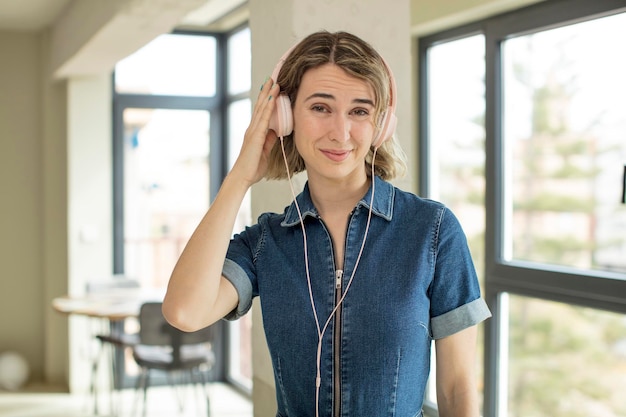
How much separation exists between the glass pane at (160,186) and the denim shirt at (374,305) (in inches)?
212

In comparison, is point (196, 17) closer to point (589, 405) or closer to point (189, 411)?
point (189, 411)

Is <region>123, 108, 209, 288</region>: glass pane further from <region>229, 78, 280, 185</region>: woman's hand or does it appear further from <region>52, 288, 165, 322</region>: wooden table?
<region>229, 78, 280, 185</region>: woman's hand

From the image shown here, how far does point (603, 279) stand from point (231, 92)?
417 centimetres

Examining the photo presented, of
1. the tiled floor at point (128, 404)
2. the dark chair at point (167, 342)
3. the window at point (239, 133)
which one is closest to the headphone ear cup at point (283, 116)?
the dark chair at point (167, 342)

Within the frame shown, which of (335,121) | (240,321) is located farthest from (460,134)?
(335,121)

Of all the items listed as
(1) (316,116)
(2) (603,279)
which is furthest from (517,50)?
(1) (316,116)

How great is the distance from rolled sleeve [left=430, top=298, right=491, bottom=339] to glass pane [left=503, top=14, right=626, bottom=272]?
6.91 feet

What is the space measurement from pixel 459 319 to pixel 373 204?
248 millimetres

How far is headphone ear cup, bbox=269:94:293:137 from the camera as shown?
57.4 inches

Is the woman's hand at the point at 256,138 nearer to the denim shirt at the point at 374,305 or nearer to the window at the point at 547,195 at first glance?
the denim shirt at the point at 374,305

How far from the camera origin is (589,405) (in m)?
3.47

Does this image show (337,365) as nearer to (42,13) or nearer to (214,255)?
(214,255)

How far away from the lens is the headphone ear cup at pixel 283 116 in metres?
1.46

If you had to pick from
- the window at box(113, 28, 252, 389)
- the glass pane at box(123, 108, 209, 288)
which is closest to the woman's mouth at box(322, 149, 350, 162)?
the window at box(113, 28, 252, 389)
